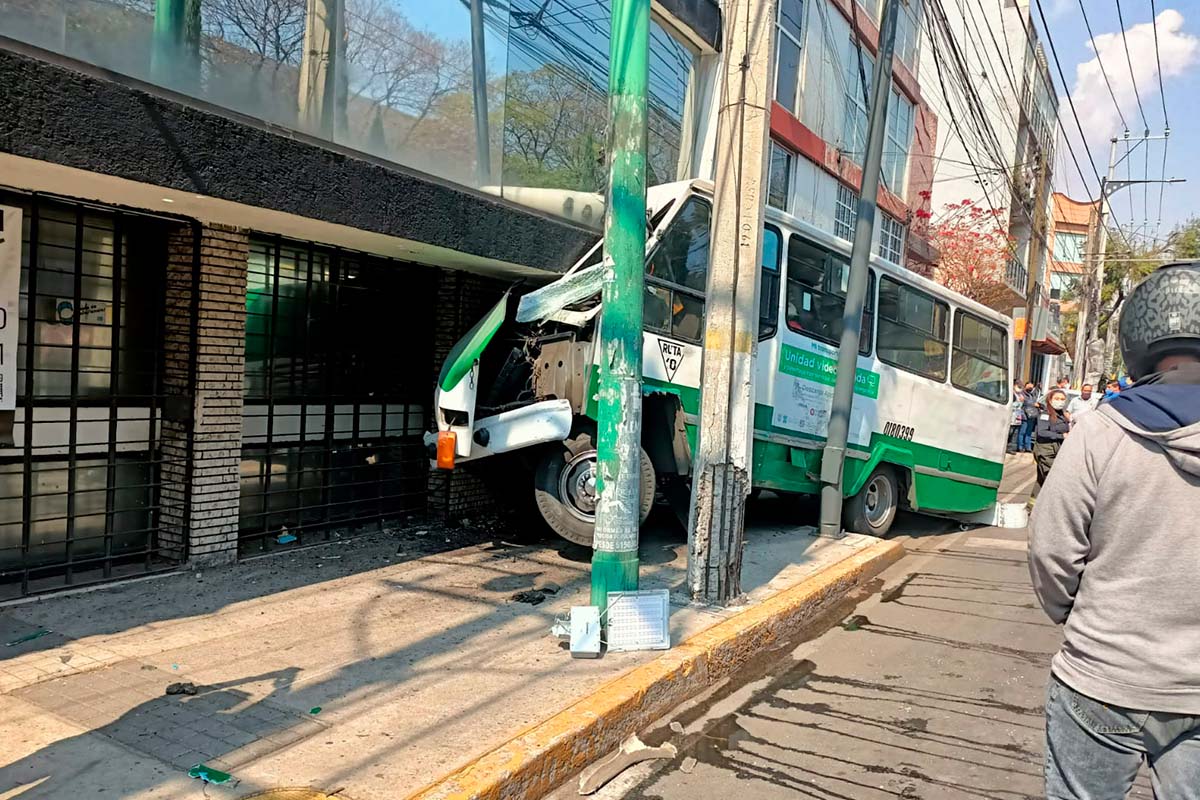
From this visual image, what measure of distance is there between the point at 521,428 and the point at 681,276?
2.00 metres

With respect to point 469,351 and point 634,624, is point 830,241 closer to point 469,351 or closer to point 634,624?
point 469,351

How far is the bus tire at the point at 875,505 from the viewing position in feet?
31.1

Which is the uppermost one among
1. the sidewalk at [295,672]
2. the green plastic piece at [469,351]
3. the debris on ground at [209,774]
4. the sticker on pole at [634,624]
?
the green plastic piece at [469,351]

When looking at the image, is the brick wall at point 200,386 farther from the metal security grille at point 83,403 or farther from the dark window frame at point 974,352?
the dark window frame at point 974,352

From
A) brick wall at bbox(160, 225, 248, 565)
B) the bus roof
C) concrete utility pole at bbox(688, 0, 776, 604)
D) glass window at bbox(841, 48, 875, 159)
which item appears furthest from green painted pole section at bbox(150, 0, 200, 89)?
glass window at bbox(841, 48, 875, 159)

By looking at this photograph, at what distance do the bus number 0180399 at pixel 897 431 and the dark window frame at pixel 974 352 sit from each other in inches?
40.0

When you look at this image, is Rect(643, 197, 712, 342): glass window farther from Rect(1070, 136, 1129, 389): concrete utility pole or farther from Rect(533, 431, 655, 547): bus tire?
Rect(1070, 136, 1129, 389): concrete utility pole

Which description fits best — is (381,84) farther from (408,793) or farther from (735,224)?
(408,793)

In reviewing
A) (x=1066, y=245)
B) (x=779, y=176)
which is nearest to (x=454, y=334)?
(x=779, y=176)

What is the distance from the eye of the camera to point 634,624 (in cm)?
512

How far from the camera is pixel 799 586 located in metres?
6.83

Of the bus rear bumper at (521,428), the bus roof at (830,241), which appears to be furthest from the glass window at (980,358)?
the bus rear bumper at (521,428)

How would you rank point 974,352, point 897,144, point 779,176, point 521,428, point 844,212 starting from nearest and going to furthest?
point 521,428
point 974,352
point 779,176
point 844,212
point 897,144

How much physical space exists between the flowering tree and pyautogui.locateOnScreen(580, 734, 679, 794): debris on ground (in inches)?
779
